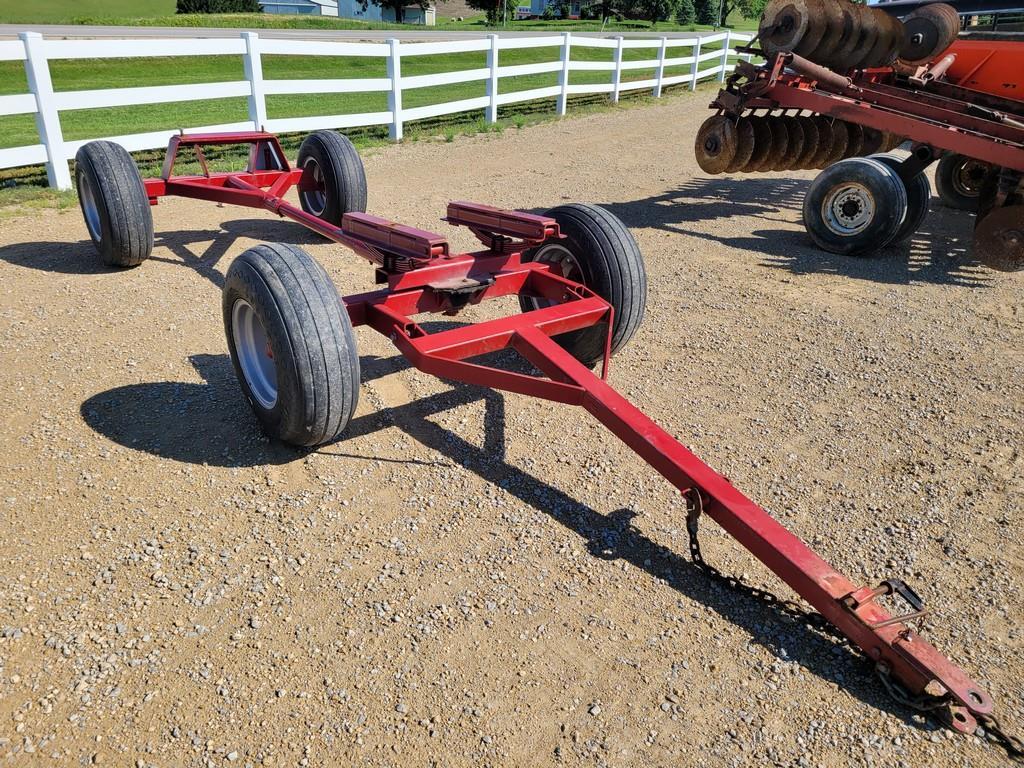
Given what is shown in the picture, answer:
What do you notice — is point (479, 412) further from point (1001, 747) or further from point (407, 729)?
point (1001, 747)

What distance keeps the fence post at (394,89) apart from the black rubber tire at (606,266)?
336 inches

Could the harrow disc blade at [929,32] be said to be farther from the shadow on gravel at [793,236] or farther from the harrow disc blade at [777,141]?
the shadow on gravel at [793,236]

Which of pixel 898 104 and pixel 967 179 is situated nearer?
pixel 898 104

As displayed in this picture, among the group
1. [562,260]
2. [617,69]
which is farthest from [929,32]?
[617,69]

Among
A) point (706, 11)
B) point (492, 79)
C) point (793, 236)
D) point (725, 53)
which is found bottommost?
point (793, 236)

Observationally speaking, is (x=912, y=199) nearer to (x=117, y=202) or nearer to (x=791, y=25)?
(x=791, y=25)

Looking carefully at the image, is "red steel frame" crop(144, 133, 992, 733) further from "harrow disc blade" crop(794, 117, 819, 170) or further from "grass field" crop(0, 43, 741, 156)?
"grass field" crop(0, 43, 741, 156)

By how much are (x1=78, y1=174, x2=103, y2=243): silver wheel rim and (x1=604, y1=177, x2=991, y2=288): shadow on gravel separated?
503cm

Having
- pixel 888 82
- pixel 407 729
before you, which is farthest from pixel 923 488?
pixel 888 82

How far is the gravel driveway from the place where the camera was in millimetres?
2373

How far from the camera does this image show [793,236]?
792 centimetres

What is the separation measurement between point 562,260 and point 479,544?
6.50 ft

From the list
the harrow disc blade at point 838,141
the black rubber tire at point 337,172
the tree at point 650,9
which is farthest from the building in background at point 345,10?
the black rubber tire at point 337,172

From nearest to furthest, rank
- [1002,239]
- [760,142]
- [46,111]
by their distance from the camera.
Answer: [1002,239] < [46,111] < [760,142]
